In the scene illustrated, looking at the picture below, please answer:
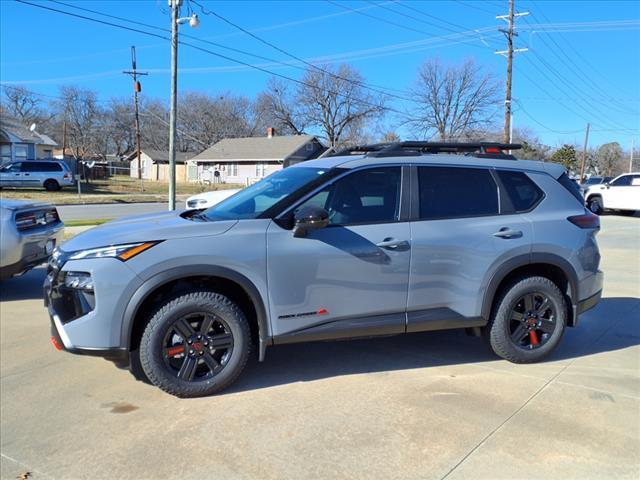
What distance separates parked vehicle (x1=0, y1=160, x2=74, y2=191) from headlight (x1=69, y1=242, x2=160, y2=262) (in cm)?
3305

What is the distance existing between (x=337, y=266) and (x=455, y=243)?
0.98 meters

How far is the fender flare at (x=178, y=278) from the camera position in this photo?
139 inches

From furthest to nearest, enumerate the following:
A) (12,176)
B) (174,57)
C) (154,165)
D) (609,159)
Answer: (609,159) → (154,165) → (12,176) → (174,57)

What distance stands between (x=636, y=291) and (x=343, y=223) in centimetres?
538

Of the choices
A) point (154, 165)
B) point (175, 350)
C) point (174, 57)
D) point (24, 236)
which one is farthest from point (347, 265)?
point (154, 165)

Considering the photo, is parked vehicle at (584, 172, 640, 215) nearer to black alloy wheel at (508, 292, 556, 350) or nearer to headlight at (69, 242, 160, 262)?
black alloy wheel at (508, 292, 556, 350)

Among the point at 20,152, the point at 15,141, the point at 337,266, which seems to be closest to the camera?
the point at 337,266

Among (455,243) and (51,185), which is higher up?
(51,185)

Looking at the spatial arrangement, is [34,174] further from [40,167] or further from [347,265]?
[347,265]

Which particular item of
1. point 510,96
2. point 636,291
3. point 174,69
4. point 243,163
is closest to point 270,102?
point 243,163

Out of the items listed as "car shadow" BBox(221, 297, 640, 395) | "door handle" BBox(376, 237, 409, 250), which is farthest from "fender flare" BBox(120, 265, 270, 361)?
"door handle" BBox(376, 237, 409, 250)

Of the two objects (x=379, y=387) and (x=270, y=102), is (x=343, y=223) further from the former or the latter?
(x=270, y=102)

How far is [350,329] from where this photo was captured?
3.94m

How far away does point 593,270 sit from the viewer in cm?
466
